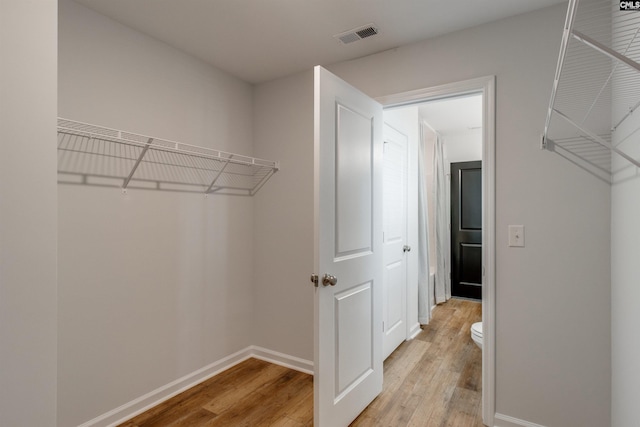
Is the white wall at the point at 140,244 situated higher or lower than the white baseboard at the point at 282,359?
higher

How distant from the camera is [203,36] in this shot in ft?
7.28

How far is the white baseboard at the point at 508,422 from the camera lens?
6.17ft

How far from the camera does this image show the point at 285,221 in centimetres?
285

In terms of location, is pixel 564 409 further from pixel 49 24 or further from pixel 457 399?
pixel 49 24

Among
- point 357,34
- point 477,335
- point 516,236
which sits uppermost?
point 357,34

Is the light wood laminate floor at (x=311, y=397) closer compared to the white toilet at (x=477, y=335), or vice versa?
the light wood laminate floor at (x=311, y=397)

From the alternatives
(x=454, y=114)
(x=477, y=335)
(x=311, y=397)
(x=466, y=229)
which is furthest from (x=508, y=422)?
(x=466, y=229)

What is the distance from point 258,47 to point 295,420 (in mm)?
2518

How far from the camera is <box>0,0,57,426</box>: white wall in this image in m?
0.89

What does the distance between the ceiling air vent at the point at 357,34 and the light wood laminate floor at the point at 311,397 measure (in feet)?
8.05

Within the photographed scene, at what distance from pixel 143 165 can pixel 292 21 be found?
1329 millimetres
